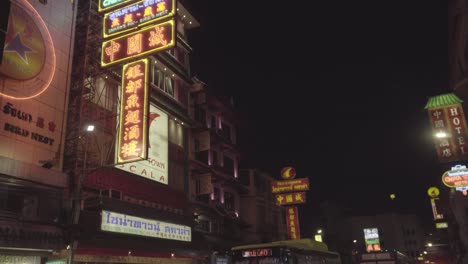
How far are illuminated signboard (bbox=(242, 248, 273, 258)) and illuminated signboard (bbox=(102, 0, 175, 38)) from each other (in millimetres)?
11603

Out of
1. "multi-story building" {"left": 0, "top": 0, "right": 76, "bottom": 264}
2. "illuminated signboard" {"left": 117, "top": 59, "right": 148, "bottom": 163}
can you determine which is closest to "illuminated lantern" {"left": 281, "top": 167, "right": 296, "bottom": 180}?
"illuminated signboard" {"left": 117, "top": 59, "right": 148, "bottom": 163}

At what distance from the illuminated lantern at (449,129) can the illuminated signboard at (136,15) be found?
26.4 meters

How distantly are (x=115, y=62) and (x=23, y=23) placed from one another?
4292 mm

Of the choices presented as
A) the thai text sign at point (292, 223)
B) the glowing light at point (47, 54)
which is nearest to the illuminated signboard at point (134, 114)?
the glowing light at point (47, 54)

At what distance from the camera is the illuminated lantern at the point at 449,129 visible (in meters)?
33.8

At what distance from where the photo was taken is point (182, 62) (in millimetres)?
33031

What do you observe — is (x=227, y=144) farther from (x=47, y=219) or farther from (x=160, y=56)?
(x=47, y=219)

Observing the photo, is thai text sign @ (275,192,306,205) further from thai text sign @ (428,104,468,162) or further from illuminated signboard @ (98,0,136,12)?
illuminated signboard @ (98,0,136,12)

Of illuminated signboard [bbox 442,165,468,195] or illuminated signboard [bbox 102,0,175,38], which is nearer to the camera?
illuminated signboard [bbox 102,0,175,38]

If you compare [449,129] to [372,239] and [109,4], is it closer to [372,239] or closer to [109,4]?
[109,4]

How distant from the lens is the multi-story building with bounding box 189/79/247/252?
31.8 meters

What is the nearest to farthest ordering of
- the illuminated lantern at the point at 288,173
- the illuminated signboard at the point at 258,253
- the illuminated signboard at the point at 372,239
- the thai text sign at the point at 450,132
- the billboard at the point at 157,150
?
the illuminated signboard at the point at 258,253 < the billboard at the point at 157,150 < the thai text sign at the point at 450,132 < the illuminated lantern at the point at 288,173 < the illuminated signboard at the point at 372,239

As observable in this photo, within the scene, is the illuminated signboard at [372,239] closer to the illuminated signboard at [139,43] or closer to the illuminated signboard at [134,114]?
the illuminated signboard at [134,114]

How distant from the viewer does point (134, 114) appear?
19.6 metres
